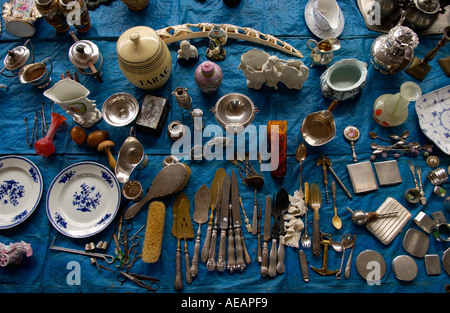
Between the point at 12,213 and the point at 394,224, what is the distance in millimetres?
1920

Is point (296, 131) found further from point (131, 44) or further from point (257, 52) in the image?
point (131, 44)

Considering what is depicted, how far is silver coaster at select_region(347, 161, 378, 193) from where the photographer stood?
1666 mm

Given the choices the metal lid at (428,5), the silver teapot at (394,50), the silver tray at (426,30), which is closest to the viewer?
the silver teapot at (394,50)

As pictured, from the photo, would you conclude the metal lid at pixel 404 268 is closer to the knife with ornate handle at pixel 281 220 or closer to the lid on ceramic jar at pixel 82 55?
the knife with ornate handle at pixel 281 220

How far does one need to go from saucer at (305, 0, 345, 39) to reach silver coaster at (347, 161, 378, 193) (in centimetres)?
81

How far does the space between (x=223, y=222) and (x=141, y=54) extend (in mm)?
932

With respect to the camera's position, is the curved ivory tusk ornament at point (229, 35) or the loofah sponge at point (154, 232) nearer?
the loofah sponge at point (154, 232)

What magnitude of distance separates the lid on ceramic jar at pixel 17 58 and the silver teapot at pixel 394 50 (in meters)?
2.02

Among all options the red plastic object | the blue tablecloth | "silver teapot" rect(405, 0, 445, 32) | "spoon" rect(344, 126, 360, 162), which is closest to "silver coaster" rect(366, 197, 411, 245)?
the blue tablecloth

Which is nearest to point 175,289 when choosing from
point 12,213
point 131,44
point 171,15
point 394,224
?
point 12,213

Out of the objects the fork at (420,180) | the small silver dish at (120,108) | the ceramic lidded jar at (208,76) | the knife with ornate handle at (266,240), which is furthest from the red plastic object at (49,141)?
the fork at (420,180)

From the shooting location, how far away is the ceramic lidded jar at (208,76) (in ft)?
5.59

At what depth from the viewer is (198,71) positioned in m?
1.75

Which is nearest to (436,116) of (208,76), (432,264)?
(432,264)
